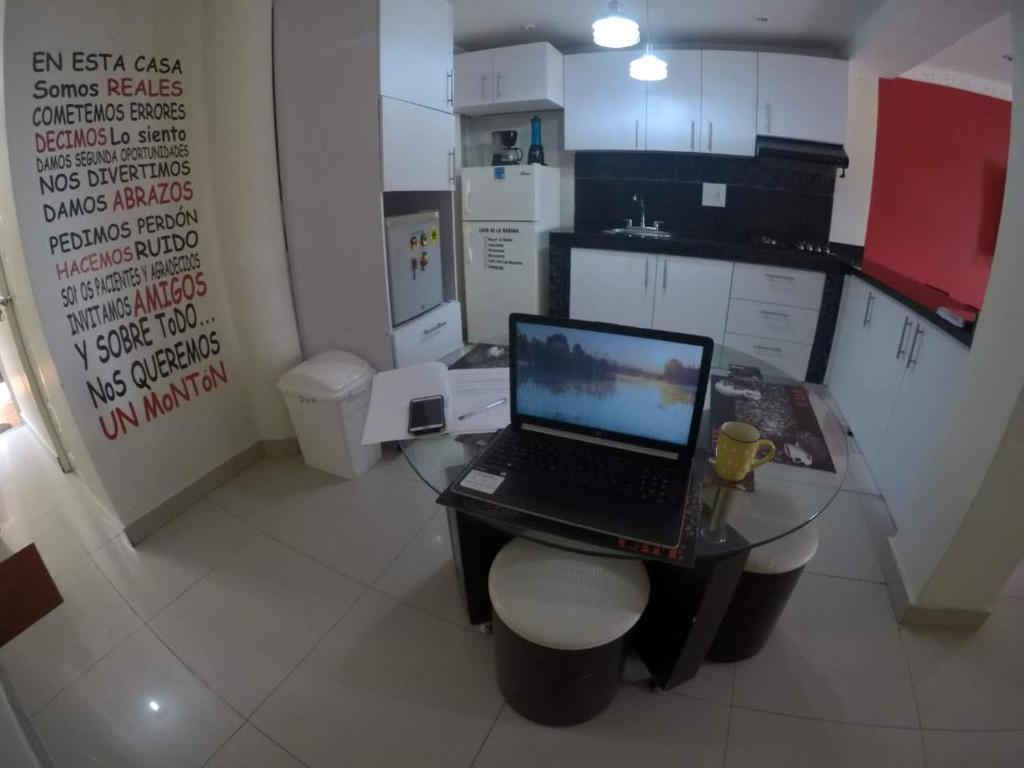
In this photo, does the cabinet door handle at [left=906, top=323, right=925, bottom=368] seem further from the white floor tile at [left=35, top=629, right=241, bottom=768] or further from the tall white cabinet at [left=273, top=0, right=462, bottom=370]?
the white floor tile at [left=35, top=629, right=241, bottom=768]

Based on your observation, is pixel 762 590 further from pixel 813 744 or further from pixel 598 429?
pixel 598 429

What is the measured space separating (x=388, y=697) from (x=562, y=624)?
2.15 feet

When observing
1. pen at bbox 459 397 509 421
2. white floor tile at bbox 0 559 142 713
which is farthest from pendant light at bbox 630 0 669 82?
white floor tile at bbox 0 559 142 713

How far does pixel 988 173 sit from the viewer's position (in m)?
3.59

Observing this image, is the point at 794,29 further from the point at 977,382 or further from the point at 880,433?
the point at 977,382

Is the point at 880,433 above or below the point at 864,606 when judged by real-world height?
above

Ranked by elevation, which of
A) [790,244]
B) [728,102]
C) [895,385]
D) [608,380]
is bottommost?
[895,385]

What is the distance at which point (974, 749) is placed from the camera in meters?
1.22

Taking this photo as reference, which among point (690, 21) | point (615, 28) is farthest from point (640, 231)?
point (615, 28)

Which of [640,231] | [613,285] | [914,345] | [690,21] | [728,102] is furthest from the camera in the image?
[640,231]

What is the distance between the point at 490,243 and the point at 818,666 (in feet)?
10.3

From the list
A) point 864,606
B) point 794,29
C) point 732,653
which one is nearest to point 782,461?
point 732,653

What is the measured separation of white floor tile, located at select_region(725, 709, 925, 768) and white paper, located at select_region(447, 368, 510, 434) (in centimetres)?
103

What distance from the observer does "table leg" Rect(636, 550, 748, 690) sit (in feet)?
3.57
